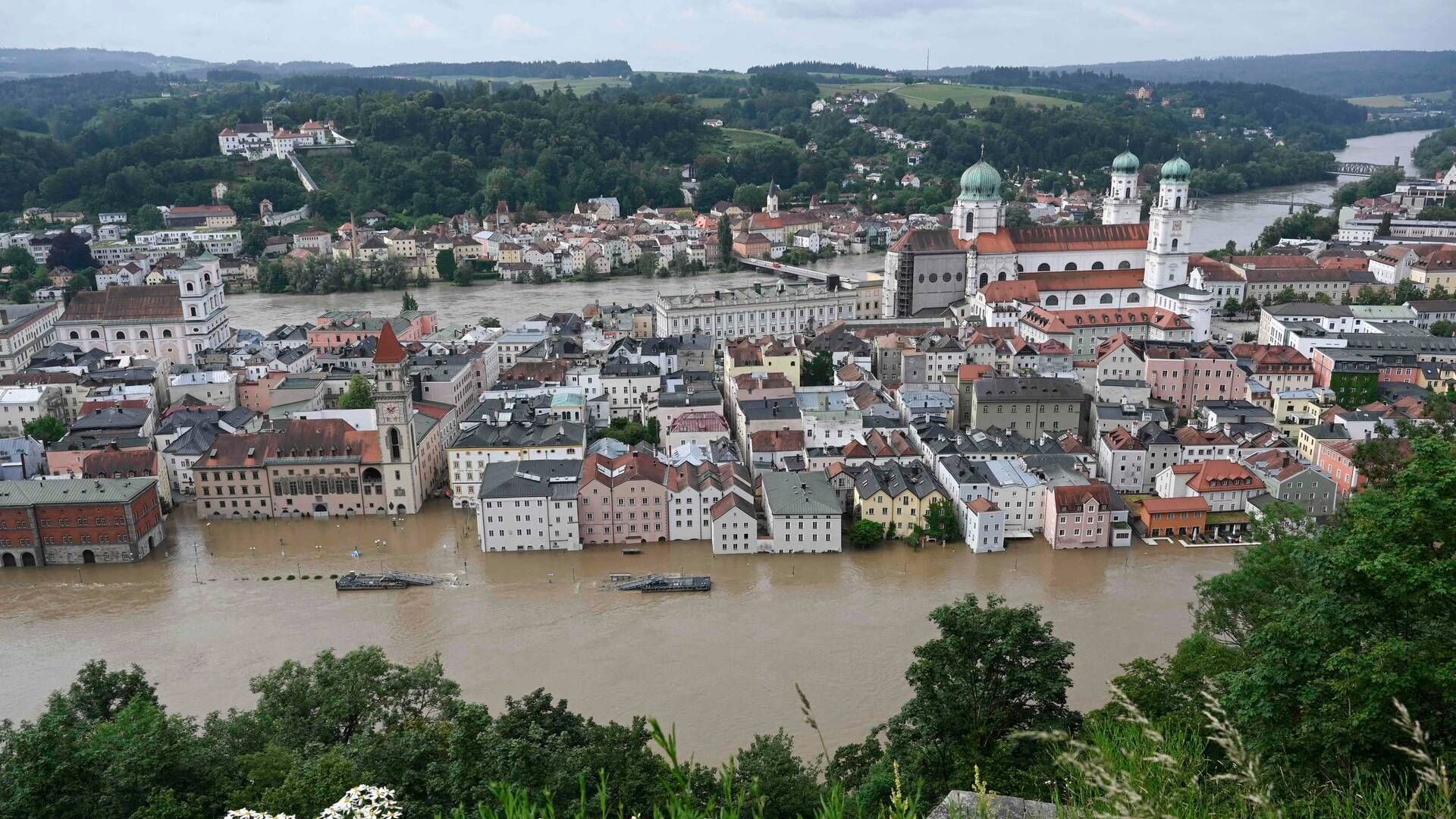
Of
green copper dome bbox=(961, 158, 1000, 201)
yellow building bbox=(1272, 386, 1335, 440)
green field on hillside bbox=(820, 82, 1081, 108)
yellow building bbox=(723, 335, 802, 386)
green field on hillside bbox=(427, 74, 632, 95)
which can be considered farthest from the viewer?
green field on hillside bbox=(427, 74, 632, 95)

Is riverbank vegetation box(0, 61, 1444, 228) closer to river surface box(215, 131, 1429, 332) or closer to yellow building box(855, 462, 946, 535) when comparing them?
river surface box(215, 131, 1429, 332)

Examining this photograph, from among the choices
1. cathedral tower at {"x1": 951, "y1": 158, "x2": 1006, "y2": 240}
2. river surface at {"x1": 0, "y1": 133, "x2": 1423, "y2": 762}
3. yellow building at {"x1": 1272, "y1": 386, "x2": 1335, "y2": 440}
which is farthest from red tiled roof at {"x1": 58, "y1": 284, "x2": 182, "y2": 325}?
yellow building at {"x1": 1272, "y1": 386, "x2": 1335, "y2": 440}

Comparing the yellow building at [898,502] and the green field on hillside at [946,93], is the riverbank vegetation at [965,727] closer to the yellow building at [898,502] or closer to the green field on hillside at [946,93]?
the yellow building at [898,502]

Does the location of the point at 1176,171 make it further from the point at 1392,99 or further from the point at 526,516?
the point at 1392,99

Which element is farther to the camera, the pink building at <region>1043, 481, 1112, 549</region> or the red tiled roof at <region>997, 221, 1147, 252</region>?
the red tiled roof at <region>997, 221, 1147, 252</region>

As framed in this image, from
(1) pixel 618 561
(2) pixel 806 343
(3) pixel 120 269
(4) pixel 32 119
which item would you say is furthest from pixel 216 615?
(4) pixel 32 119

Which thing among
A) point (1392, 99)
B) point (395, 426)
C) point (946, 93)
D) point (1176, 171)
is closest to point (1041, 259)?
point (1176, 171)

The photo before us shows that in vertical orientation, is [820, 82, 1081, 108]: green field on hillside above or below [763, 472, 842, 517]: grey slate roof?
above

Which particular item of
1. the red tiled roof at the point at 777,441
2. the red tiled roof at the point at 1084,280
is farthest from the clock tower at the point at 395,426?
the red tiled roof at the point at 1084,280
